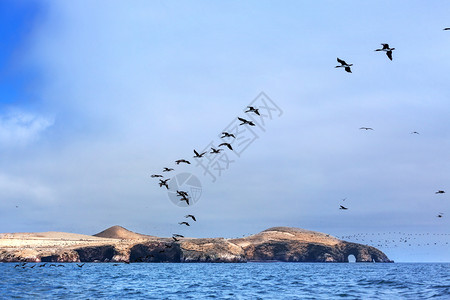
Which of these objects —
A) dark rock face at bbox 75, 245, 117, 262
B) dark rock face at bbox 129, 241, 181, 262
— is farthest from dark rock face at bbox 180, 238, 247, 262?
dark rock face at bbox 75, 245, 117, 262

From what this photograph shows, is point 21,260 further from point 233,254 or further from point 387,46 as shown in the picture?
point 387,46

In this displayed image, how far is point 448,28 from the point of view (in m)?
25.4

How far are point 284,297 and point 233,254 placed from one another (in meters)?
134

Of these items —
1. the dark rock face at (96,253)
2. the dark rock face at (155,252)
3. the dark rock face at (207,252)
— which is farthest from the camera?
the dark rock face at (207,252)

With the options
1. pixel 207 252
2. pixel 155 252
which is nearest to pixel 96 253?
pixel 155 252

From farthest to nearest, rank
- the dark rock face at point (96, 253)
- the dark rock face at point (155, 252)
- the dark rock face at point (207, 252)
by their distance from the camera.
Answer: the dark rock face at point (207, 252) < the dark rock face at point (96, 253) < the dark rock face at point (155, 252)

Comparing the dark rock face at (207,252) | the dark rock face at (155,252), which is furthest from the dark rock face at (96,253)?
the dark rock face at (207,252)

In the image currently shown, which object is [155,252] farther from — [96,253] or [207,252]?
[96,253]

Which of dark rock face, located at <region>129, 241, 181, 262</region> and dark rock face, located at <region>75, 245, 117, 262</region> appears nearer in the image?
dark rock face, located at <region>129, 241, 181, 262</region>

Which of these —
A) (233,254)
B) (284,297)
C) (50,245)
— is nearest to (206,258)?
(233,254)

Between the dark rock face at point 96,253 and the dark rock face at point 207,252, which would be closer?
the dark rock face at point 96,253

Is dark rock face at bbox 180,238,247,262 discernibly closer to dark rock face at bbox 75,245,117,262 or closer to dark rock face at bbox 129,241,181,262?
dark rock face at bbox 129,241,181,262

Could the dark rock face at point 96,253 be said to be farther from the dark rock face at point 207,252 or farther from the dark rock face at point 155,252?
the dark rock face at point 207,252

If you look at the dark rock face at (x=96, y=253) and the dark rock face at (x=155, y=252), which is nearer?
the dark rock face at (x=155, y=252)
